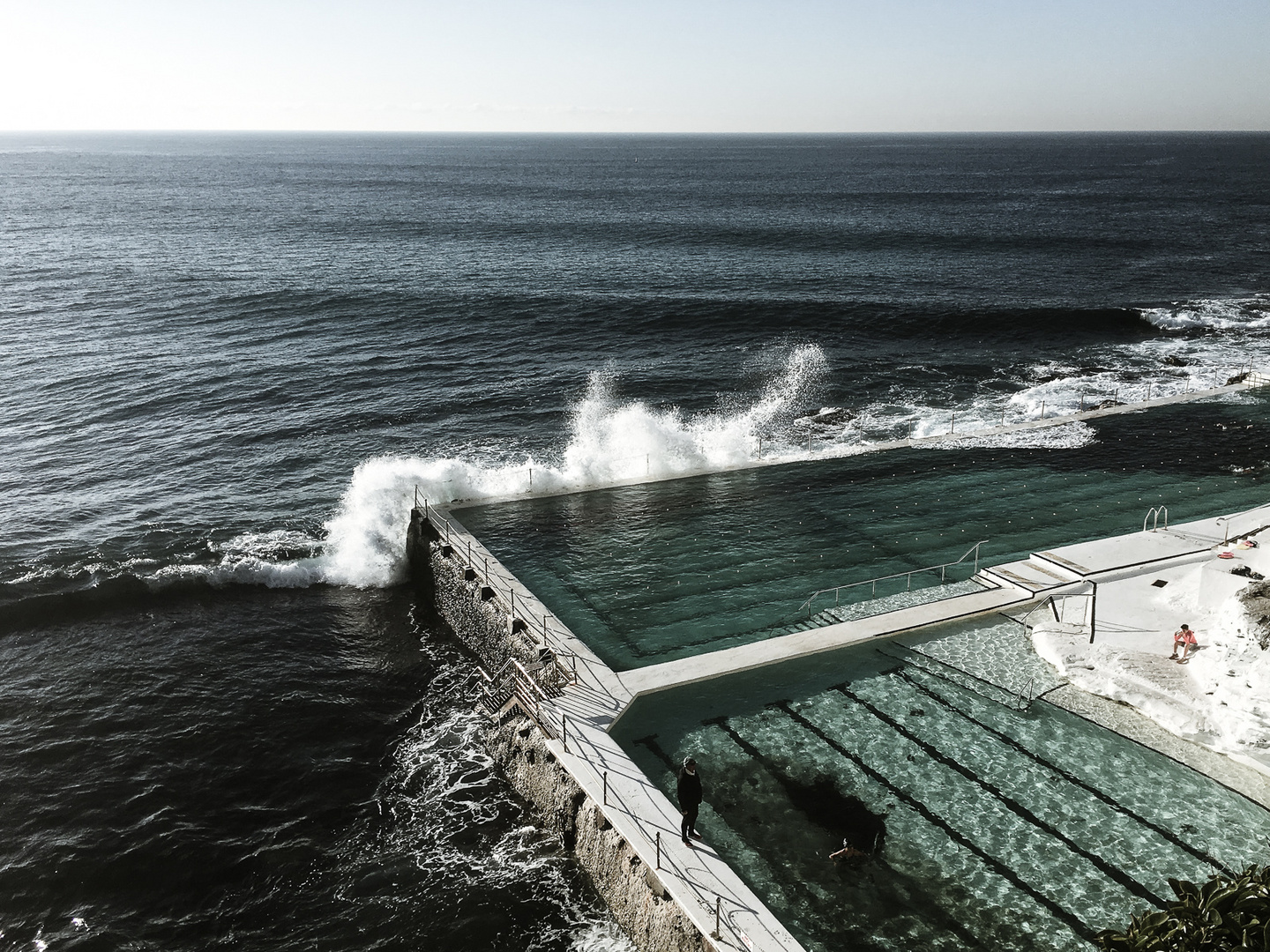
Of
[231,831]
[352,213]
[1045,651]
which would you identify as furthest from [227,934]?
[352,213]

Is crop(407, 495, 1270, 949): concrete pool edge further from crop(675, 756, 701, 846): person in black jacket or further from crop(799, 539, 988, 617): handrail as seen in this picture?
crop(799, 539, 988, 617): handrail

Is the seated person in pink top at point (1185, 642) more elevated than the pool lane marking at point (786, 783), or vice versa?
the seated person in pink top at point (1185, 642)

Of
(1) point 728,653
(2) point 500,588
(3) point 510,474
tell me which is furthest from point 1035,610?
(3) point 510,474

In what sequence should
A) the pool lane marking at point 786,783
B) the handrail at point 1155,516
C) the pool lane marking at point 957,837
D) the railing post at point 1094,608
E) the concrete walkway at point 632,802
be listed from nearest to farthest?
the concrete walkway at point 632,802 → the pool lane marking at point 786,783 → the pool lane marking at point 957,837 → the railing post at point 1094,608 → the handrail at point 1155,516

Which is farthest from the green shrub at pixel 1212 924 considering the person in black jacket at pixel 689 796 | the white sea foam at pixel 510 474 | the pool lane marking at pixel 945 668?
the white sea foam at pixel 510 474

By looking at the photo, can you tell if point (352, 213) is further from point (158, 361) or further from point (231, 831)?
point (231, 831)

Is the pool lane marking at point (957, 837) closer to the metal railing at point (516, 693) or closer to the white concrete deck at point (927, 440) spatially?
the metal railing at point (516, 693)

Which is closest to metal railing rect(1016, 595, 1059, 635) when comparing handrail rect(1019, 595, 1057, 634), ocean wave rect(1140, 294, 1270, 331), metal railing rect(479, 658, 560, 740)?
handrail rect(1019, 595, 1057, 634)
